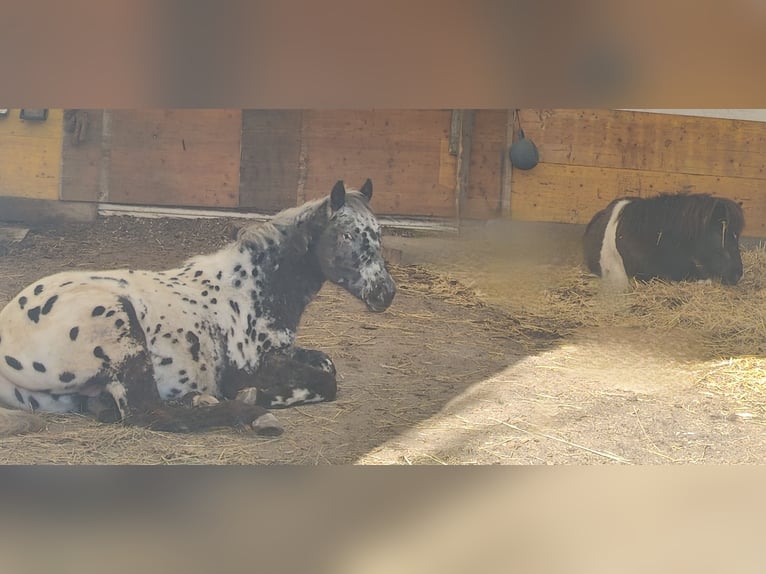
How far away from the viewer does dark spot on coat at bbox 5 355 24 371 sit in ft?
11.1

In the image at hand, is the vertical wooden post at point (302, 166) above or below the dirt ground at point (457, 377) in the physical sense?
above

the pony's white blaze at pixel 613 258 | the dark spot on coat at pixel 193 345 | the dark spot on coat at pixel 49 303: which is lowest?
the dark spot on coat at pixel 193 345

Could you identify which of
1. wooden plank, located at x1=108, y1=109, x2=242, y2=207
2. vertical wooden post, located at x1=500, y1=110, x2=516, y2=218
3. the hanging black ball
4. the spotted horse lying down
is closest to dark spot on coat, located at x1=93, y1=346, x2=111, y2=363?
the spotted horse lying down

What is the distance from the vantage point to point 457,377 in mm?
3479

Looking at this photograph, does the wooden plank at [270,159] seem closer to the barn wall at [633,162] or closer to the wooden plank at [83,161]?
the wooden plank at [83,161]

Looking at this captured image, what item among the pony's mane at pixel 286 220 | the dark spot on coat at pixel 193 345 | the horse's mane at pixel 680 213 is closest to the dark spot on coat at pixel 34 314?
the dark spot on coat at pixel 193 345

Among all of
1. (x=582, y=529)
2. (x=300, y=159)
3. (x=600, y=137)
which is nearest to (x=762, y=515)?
(x=582, y=529)

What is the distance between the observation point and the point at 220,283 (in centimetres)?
349

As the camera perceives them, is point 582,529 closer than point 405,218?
Yes

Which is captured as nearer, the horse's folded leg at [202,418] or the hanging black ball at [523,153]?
the horse's folded leg at [202,418]

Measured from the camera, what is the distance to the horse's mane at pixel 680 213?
3.57 m

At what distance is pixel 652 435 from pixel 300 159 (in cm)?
205
